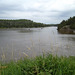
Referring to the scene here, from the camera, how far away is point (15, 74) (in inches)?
137

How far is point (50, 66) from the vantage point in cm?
368

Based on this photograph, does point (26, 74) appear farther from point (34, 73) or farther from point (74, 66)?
point (74, 66)

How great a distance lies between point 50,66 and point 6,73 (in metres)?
1.51

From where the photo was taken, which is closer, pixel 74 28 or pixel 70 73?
pixel 70 73

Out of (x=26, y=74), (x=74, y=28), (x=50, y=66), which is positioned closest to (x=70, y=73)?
(x=50, y=66)

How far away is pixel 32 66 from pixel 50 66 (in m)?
0.60

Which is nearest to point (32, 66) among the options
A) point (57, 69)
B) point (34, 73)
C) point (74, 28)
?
point (34, 73)

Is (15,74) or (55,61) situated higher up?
(55,61)

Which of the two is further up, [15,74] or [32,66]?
[32,66]

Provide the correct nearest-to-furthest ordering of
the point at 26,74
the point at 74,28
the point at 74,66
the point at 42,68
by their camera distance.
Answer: the point at 26,74 → the point at 42,68 → the point at 74,66 → the point at 74,28

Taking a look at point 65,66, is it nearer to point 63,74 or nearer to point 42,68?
point 63,74

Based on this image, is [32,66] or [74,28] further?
[74,28]

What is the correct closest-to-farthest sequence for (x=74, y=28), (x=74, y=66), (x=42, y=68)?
1. (x=42, y=68)
2. (x=74, y=66)
3. (x=74, y=28)

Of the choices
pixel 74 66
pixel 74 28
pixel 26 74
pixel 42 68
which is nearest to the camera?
pixel 26 74
